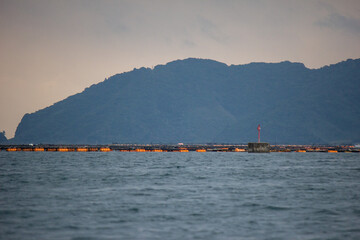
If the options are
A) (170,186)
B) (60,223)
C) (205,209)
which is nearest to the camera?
(60,223)

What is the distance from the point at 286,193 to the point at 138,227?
83.7 ft

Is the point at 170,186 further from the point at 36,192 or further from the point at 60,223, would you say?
the point at 60,223

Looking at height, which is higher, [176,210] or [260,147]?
[260,147]

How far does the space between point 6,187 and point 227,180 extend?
30471 millimetres

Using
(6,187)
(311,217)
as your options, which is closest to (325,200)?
(311,217)

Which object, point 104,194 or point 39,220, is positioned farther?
point 104,194

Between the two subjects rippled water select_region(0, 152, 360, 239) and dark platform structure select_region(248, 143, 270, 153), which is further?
dark platform structure select_region(248, 143, 270, 153)

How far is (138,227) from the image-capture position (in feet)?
109

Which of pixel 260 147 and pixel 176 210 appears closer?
pixel 176 210

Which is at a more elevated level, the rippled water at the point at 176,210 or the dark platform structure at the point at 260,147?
the dark platform structure at the point at 260,147

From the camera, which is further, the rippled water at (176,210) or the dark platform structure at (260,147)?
the dark platform structure at (260,147)

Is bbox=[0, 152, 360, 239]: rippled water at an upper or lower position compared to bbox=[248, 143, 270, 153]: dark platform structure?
lower

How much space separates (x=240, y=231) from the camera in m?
32.1

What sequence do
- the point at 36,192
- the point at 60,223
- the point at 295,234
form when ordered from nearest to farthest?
the point at 295,234
the point at 60,223
the point at 36,192
